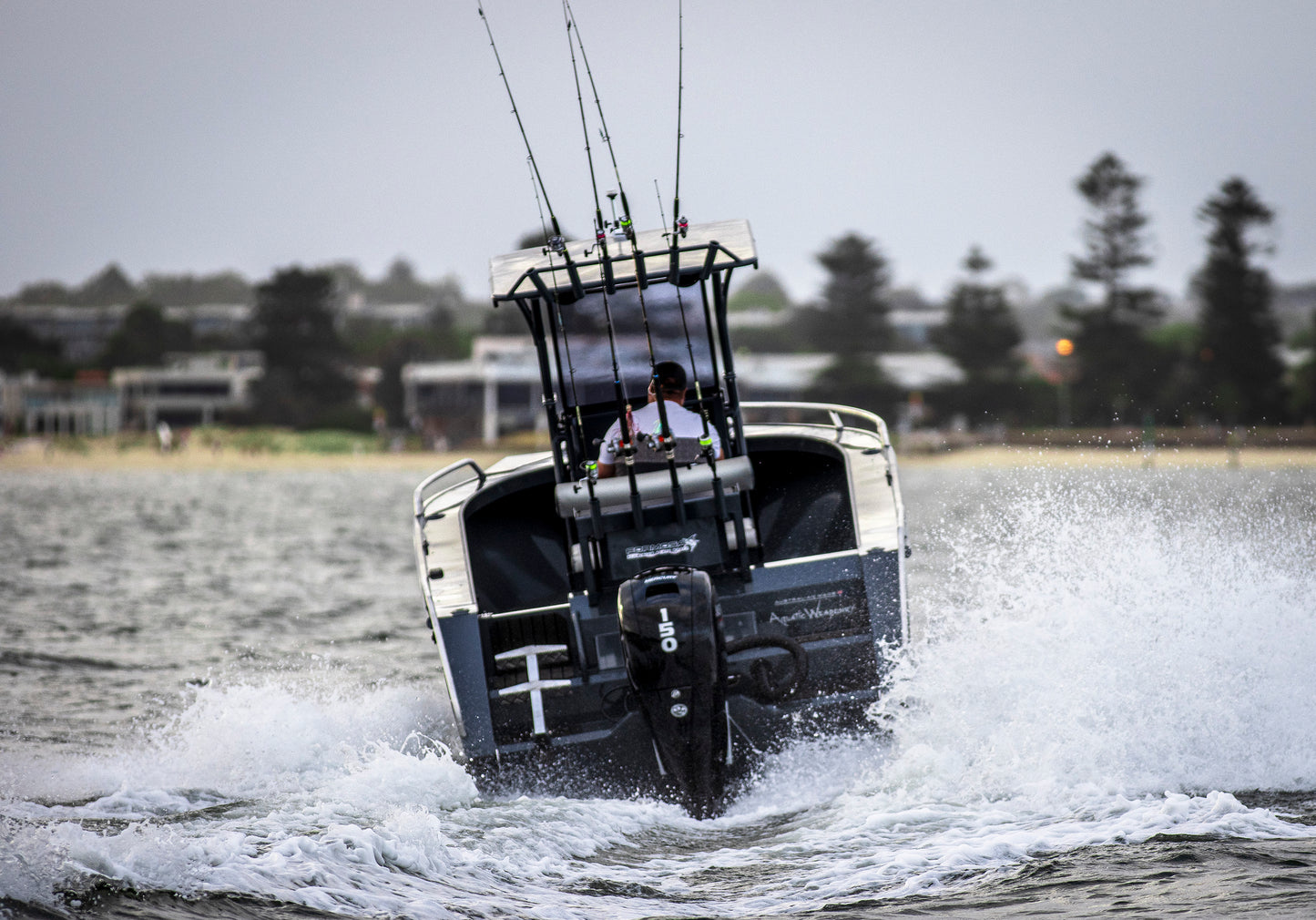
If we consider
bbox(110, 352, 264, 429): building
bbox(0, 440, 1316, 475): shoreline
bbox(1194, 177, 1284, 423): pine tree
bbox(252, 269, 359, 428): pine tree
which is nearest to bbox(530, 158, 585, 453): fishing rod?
bbox(0, 440, 1316, 475): shoreline

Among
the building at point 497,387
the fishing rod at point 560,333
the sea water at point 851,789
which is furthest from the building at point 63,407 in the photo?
the fishing rod at point 560,333

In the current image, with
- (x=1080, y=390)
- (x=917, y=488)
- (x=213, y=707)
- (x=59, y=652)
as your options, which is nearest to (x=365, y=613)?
(x=59, y=652)

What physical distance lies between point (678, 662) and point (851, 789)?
116 cm

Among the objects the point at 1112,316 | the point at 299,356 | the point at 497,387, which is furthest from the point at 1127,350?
the point at 299,356

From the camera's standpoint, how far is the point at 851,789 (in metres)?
6.68

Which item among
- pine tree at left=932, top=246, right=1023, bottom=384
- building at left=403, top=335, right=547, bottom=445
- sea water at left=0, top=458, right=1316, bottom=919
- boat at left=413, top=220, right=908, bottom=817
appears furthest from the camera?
building at left=403, top=335, right=547, bottom=445

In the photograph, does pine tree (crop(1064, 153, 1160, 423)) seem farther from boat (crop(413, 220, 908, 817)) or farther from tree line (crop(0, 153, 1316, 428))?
boat (crop(413, 220, 908, 817))

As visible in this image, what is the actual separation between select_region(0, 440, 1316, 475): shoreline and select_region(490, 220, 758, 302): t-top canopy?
4626 cm

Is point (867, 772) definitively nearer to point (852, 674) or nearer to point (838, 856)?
point (852, 674)

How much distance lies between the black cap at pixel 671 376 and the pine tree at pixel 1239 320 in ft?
175

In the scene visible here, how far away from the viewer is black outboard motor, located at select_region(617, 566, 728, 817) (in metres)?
6.11

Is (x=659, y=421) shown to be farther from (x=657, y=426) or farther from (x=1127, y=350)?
(x=1127, y=350)

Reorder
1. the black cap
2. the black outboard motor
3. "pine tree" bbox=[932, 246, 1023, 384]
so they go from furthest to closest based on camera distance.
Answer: "pine tree" bbox=[932, 246, 1023, 384], the black cap, the black outboard motor

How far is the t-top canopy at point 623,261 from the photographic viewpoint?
22.3ft
